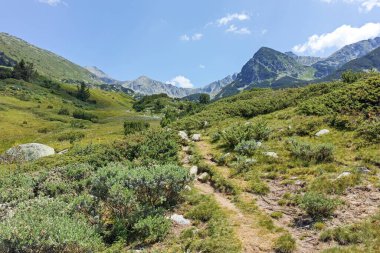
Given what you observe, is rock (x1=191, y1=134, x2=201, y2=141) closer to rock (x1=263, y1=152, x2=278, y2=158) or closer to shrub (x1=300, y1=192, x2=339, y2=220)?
rock (x1=263, y1=152, x2=278, y2=158)

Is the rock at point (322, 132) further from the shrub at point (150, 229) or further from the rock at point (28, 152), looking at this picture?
the rock at point (28, 152)

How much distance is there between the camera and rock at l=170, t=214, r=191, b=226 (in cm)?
1456

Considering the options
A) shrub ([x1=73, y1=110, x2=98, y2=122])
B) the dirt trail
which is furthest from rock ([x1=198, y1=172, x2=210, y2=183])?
shrub ([x1=73, y1=110, x2=98, y2=122])

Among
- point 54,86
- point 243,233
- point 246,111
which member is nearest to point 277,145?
point 243,233

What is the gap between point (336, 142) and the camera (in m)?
20.9

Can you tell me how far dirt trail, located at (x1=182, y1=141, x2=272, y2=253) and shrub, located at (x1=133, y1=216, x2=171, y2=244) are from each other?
271 cm

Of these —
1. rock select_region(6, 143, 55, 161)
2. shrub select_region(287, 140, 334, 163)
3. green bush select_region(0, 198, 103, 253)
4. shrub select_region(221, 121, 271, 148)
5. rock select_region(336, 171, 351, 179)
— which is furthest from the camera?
rock select_region(6, 143, 55, 161)

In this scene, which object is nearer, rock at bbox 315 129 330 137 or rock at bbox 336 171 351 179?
rock at bbox 336 171 351 179

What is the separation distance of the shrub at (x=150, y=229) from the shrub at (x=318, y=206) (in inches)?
217

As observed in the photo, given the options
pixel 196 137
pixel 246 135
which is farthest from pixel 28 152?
pixel 246 135

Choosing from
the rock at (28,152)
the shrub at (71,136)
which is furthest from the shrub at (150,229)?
the shrub at (71,136)

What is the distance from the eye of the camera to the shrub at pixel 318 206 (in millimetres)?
13164

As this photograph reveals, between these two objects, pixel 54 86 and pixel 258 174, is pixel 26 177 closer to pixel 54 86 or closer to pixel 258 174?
pixel 258 174

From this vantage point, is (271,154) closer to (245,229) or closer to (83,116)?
(245,229)
